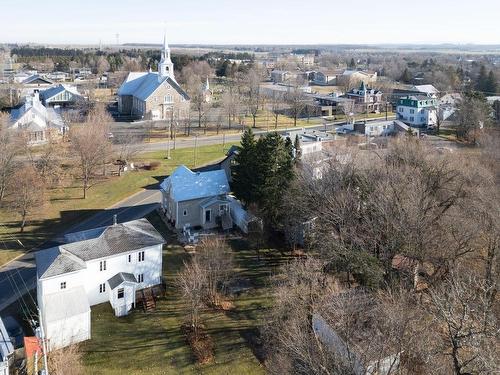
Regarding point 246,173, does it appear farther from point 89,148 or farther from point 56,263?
point 89,148

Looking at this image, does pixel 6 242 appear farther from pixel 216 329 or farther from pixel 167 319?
pixel 216 329

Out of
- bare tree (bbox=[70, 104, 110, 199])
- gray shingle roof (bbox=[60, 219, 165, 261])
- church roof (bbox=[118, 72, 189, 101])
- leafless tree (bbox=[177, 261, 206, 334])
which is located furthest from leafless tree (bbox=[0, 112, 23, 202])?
church roof (bbox=[118, 72, 189, 101])

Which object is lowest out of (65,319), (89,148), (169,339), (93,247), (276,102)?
(169,339)

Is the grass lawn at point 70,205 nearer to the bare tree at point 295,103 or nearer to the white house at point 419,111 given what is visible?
the bare tree at point 295,103

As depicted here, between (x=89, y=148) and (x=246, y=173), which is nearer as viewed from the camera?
(x=246, y=173)

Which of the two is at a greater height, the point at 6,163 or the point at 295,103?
the point at 295,103

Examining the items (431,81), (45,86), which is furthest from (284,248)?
(431,81)

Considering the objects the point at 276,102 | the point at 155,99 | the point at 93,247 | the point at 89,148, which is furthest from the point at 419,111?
the point at 93,247

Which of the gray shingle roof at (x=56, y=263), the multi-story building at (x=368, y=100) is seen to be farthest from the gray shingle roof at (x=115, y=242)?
the multi-story building at (x=368, y=100)
